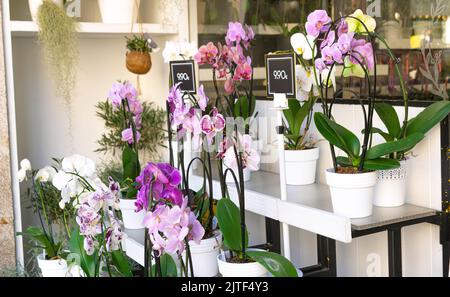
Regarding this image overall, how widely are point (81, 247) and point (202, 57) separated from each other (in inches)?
30.6

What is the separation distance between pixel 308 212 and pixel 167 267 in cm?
43

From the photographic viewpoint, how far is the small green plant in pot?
2.25 m

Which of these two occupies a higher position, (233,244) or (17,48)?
(17,48)

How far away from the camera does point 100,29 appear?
10.9 feet

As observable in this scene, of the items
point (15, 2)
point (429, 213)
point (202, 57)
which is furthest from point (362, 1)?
point (15, 2)

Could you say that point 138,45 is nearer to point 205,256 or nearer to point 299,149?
point 299,149

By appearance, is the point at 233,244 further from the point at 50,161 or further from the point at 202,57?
the point at 50,161

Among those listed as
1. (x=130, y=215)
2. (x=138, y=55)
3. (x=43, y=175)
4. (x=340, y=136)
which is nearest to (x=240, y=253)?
(x=340, y=136)

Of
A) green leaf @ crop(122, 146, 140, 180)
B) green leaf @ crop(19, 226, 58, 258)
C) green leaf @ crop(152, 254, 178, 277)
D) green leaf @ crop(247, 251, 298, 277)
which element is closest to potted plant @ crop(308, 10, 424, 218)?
green leaf @ crop(247, 251, 298, 277)

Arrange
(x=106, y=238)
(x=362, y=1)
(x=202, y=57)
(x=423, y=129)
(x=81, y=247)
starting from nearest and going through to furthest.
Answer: (x=106, y=238) → (x=423, y=129) → (x=81, y=247) → (x=202, y=57) → (x=362, y=1)

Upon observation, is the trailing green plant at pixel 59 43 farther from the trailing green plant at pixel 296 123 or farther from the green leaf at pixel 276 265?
the green leaf at pixel 276 265

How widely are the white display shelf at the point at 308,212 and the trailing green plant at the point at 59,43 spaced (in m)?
1.35

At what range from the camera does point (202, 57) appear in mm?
2277

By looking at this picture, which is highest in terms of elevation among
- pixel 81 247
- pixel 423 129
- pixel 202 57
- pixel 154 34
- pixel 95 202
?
pixel 154 34
